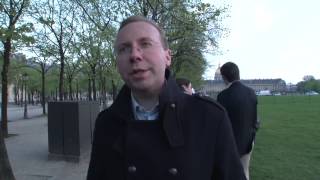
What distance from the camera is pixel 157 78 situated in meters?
2.13

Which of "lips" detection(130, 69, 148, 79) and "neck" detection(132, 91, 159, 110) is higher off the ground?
"lips" detection(130, 69, 148, 79)

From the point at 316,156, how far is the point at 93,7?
15.6 meters

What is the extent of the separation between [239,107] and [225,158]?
4.09 metres

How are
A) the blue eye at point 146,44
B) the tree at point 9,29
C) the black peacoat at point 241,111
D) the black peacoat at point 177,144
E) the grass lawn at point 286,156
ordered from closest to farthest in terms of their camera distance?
the black peacoat at point 177,144, the blue eye at point 146,44, the black peacoat at point 241,111, the grass lawn at point 286,156, the tree at point 9,29

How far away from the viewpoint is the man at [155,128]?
201cm

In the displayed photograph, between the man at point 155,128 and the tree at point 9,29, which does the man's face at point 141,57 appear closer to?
the man at point 155,128

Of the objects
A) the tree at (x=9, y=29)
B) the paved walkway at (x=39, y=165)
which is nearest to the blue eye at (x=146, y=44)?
the paved walkway at (x=39, y=165)

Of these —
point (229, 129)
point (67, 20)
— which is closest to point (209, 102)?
point (229, 129)

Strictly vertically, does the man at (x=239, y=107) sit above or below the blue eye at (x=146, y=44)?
below

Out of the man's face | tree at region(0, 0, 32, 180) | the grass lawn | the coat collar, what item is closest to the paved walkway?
tree at region(0, 0, 32, 180)

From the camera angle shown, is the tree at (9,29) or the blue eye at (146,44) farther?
the tree at (9,29)

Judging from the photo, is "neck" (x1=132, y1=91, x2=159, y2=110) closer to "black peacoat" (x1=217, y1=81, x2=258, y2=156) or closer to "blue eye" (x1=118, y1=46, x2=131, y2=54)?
"blue eye" (x1=118, y1=46, x2=131, y2=54)

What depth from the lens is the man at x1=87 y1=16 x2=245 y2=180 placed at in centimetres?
201

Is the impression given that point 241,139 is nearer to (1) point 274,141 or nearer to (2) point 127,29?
(2) point 127,29
